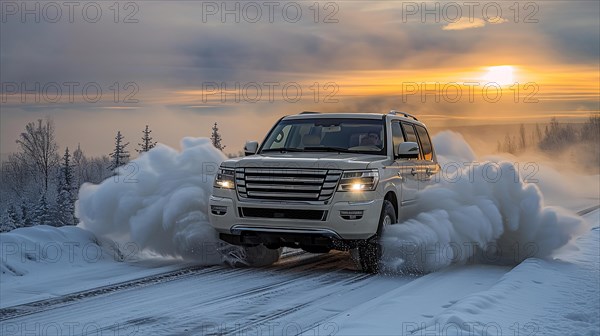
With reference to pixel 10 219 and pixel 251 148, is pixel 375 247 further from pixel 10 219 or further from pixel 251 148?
pixel 10 219

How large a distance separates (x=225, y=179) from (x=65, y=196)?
37.4 m

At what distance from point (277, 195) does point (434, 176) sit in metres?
3.76

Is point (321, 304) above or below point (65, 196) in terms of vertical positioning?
above

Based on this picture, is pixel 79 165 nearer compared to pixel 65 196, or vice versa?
pixel 65 196

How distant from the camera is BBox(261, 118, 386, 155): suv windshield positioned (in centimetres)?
1024

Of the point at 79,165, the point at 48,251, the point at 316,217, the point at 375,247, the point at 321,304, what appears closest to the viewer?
the point at 321,304

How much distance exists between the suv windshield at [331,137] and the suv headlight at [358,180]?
1.00 meters

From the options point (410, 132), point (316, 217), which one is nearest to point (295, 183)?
point (316, 217)

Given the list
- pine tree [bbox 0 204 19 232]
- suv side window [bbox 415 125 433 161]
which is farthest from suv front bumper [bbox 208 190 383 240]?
pine tree [bbox 0 204 19 232]

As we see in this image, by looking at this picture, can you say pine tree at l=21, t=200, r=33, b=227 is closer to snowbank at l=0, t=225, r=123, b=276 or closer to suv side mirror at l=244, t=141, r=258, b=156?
snowbank at l=0, t=225, r=123, b=276

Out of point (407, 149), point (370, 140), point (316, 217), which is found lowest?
point (316, 217)

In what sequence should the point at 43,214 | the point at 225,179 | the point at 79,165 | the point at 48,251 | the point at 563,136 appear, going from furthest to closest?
the point at 563,136, the point at 79,165, the point at 43,214, the point at 48,251, the point at 225,179

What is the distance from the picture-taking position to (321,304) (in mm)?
7633

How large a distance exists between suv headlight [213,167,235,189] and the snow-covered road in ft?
3.92
